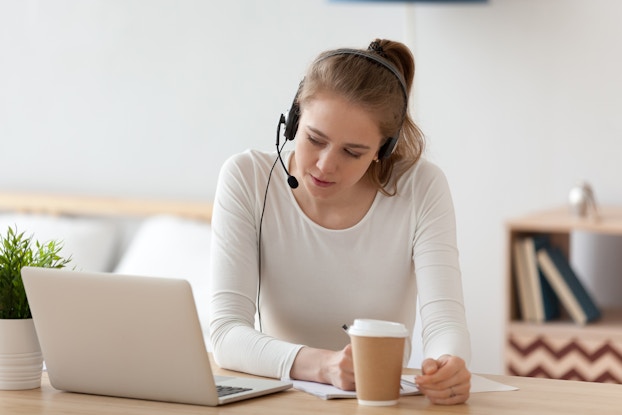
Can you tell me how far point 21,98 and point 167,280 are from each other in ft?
7.83

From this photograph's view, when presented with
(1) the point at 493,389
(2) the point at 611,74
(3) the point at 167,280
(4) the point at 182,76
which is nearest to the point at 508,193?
(2) the point at 611,74

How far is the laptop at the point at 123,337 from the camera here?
4.35 feet

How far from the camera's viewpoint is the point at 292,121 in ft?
5.64

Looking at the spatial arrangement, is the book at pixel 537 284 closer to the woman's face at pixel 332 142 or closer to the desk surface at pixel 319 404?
the woman's face at pixel 332 142

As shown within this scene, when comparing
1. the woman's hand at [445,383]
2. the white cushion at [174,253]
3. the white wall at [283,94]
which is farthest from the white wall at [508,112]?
the woman's hand at [445,383]

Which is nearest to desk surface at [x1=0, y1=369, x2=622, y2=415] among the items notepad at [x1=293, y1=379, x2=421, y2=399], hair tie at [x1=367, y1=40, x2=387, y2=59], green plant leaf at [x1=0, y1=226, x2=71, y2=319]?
notepad at [x1=293, y1=379, x2=421, y2=399]

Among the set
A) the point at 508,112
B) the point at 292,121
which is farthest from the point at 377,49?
the point at 508,112

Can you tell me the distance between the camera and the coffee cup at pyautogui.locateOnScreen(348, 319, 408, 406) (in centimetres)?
131

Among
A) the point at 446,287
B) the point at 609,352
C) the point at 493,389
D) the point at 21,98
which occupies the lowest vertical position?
the point at 609,352

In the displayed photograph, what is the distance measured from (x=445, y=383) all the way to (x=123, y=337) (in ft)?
1.44

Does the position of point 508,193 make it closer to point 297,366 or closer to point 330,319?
point 330,319

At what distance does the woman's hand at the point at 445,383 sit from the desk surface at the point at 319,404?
13 millimetres

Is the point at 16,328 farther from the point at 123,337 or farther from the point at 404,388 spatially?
the point at 404,388

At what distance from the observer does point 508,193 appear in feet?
10.00
